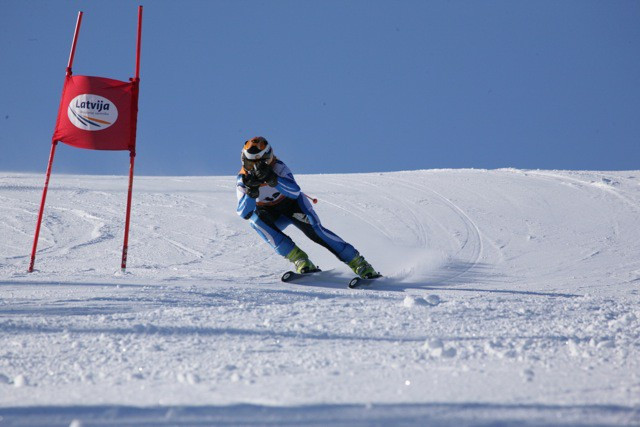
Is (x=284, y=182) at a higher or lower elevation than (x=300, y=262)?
higher

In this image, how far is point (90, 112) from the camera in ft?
22.6

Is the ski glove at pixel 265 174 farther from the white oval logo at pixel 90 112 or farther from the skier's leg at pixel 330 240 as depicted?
the white oval logo at pixel 90 112

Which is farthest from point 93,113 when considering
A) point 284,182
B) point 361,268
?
point 361,268

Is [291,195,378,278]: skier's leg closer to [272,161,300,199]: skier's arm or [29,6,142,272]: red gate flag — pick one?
[272,161,300,199]: skier's arm

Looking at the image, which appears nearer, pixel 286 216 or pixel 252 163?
pixel 252 163

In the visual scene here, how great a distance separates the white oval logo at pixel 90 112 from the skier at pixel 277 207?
155 centimetres

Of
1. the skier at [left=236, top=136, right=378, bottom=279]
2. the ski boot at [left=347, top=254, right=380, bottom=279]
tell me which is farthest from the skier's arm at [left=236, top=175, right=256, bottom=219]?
the ski boot at [left=347, top=254, right=380, bottom=279]

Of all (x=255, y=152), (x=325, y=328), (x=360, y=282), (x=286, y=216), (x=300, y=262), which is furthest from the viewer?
(x=286, y=216)

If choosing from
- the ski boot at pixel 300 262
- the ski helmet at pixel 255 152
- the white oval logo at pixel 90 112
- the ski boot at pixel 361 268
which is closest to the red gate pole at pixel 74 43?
the white oval logo at pixel 90 112

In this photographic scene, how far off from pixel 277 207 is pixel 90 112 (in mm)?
2165

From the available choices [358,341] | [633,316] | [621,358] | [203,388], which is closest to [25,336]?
[203,388]

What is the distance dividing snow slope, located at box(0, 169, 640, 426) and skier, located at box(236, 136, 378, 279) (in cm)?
29

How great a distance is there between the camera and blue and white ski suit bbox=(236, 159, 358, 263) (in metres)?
6.79

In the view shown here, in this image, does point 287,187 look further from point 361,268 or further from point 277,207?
point 361,268
